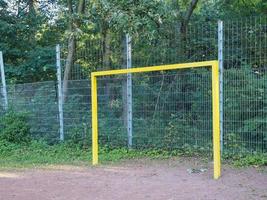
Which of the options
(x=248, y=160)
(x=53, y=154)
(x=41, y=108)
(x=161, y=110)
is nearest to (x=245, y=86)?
(x=248, y=160)

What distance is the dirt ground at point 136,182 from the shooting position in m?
6.78

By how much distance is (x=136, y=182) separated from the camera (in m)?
7.81

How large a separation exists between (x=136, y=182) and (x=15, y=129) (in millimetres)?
5659

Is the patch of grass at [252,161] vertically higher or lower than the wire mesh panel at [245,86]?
lower

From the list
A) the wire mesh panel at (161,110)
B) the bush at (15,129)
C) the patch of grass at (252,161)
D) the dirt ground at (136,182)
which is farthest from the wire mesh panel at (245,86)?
the bush at (15,129)

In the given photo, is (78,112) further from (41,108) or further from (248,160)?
(248,160)

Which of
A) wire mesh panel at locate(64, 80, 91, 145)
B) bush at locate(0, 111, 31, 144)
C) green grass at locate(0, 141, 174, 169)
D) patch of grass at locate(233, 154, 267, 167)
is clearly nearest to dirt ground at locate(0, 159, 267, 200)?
patch of grass at locate(233, 154, 267, 167)

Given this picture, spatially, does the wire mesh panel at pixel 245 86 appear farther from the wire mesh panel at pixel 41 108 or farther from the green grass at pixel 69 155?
the wire mesh panel at pixel 41 108

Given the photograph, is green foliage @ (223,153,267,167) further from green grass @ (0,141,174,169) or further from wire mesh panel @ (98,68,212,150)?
green grass @ (0,141,174,169)

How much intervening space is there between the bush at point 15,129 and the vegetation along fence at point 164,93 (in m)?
0.21

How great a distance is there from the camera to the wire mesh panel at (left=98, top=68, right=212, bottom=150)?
9922mm

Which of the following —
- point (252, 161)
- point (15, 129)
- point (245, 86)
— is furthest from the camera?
point (15, 129)

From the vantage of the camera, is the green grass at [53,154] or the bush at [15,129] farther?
the bush at [15,129]

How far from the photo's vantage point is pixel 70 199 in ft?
21.7
